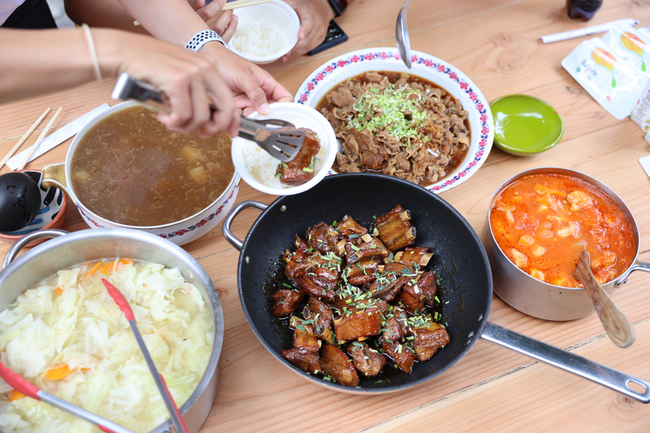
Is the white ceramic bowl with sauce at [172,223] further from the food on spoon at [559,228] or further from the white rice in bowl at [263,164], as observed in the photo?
the food on spoon at [559,228]

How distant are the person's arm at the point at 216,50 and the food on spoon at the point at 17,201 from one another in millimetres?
895

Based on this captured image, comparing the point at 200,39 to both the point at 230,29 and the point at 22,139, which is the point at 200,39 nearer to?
the point at 230,29

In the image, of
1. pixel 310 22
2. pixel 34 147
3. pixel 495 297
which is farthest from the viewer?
pixel 310 22

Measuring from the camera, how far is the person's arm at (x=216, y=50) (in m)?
1.91

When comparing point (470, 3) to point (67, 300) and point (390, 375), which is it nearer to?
point (390, 375)

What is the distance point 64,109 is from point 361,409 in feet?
7.10

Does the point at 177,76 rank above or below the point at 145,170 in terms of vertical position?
above

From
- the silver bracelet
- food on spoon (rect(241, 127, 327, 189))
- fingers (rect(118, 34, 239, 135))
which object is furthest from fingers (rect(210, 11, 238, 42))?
fingers (rect(118, 34, 239, 135))

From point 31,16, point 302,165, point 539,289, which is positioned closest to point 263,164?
point 302,165

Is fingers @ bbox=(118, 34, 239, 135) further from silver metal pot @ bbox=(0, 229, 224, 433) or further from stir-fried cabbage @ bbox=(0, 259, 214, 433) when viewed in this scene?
stir-fried cabbage @ bbox=(0, 259, 214, 433)

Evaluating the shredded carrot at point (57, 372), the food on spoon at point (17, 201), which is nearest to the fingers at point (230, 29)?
the food on spoon at point (17, 201)

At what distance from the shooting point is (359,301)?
1697 millimetres

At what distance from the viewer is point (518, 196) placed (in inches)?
74.4

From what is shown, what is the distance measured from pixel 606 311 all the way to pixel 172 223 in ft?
5.14
